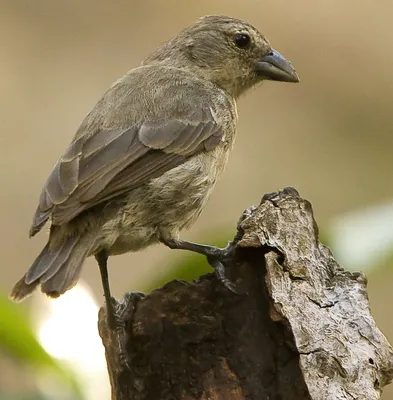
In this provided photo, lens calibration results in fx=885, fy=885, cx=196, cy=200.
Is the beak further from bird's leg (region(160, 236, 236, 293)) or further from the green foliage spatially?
the green foliage

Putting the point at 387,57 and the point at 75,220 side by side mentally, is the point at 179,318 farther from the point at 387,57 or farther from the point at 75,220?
the point at 387,57

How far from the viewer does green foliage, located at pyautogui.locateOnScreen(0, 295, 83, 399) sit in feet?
9.67

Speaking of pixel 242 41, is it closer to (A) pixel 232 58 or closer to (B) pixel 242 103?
(A) pixel 232 58

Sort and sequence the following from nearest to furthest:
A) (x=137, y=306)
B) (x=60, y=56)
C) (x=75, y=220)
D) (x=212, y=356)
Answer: (x=212, y=356) → (x=137, y=306) → (x=75, y=220) → (x=60, y=56)

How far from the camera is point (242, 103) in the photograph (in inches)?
340

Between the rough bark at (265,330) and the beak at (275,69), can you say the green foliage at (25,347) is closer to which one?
the rough bark at (265,330)

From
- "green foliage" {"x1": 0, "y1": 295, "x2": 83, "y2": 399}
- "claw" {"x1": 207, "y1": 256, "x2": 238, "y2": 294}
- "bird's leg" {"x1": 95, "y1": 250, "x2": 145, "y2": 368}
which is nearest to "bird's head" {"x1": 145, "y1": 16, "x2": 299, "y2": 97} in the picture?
"bird's leg" {"x1": 95, "y1": 250, "x2": 145, "y2": 368}

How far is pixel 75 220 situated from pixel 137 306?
43 centimetres

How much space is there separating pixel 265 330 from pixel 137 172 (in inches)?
35.6

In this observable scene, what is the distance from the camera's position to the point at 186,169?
137 inches

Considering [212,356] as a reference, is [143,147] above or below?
above

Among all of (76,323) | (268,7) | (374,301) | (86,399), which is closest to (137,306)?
(86,399)

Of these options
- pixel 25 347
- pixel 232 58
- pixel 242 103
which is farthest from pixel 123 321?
pixel 242 103

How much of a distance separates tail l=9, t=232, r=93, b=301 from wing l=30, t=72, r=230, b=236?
0.10 metres
